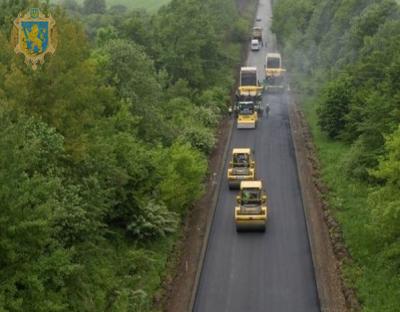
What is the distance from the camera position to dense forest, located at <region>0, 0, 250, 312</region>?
2141 centimetres

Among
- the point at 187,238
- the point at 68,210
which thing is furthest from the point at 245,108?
the point at 68,210

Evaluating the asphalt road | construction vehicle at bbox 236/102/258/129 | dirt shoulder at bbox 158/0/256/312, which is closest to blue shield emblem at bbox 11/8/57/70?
dirt shoulder at bbox 158/0/256/312

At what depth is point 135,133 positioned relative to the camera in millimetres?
43281

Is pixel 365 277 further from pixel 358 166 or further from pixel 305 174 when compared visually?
pixel 305 174

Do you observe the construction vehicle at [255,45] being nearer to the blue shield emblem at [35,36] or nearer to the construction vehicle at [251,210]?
the construction vehicle at [251,210]

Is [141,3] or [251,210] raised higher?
[141,3]

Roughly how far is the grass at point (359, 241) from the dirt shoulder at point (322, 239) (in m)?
0.43

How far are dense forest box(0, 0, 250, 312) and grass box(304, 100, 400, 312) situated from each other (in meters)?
9.11

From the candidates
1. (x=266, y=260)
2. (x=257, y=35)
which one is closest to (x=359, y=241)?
(x=266, y=260)

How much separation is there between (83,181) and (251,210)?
11423 mm

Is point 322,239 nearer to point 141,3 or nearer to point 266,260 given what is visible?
point 266,260

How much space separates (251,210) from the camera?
37.1 m

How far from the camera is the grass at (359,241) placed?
93.8 feet

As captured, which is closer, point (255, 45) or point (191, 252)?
point (191, 252)
